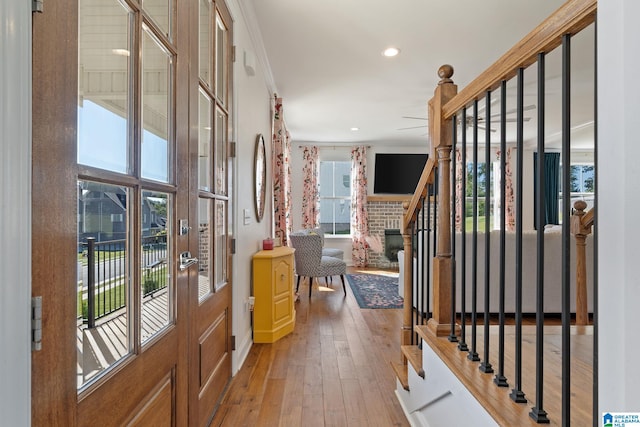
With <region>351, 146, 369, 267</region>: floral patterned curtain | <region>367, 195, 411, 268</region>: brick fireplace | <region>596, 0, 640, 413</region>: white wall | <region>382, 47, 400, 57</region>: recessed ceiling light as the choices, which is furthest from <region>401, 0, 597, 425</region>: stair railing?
<region>367, 195, 411, 268</region>: brick fireplace

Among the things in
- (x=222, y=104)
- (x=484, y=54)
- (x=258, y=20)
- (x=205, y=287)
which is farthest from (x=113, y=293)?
(x=484, y=54)

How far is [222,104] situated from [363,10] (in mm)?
1376

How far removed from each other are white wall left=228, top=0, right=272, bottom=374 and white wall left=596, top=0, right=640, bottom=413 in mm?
2087

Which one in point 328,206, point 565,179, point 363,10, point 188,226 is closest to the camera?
point 565,179

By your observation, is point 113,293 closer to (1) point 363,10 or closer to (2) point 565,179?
(2) point 565,179

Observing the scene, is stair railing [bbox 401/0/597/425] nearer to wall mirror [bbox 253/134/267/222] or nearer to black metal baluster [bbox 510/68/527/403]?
black metal baluster [bbox 510/68/527/403]

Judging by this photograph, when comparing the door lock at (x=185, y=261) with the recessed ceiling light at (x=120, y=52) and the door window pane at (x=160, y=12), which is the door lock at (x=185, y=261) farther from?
the door window pane at (x=160, y=12)

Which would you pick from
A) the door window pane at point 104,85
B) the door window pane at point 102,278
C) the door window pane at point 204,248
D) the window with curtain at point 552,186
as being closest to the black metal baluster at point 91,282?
the door window pane at point 102,278

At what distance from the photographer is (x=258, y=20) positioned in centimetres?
286

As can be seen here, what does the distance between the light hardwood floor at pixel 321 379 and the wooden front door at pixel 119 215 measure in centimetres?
40

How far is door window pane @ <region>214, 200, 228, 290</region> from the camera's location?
2059 mm

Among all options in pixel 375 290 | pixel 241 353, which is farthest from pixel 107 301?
pixel 375 290

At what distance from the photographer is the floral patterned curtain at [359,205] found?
7449mm

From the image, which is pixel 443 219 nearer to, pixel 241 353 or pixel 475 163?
pixel 475 163
